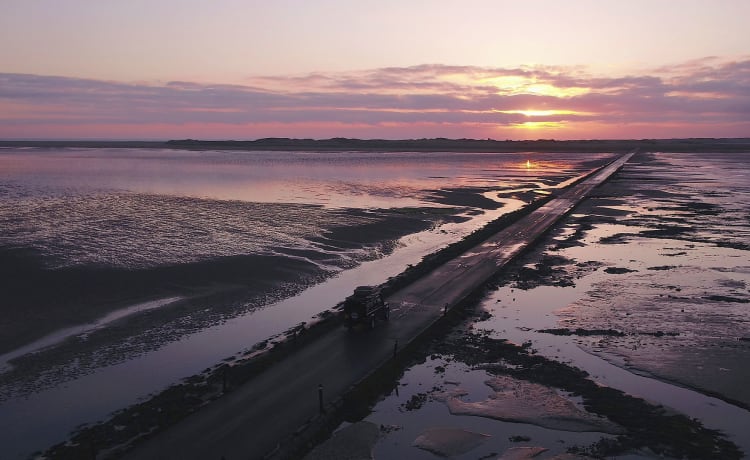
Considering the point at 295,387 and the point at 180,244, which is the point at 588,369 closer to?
the point at 295,387

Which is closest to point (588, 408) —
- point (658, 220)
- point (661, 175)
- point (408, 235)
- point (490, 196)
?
point (408, 235)

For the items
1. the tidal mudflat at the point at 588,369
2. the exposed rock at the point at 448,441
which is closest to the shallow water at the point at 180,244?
the tidal mudflat at the point at 588,369

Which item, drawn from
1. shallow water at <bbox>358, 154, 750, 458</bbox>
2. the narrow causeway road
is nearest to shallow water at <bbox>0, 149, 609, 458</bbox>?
the narrow causeway road

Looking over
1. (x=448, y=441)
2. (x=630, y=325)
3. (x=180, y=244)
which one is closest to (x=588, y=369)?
(x=630, y=325)

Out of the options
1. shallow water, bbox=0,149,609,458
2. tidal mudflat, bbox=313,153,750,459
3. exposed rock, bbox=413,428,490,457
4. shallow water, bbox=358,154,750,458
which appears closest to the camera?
exposed rock, bbox=413,428,490,457

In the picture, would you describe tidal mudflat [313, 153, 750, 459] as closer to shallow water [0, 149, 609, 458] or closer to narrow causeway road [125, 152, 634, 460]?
narrow causeway road [125, 152, 634, 460]

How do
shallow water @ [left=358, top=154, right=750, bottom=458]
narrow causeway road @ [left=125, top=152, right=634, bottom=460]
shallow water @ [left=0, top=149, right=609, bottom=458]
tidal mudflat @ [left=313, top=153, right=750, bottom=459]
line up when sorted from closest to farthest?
narrow causeway road @ [left=125, top=152, right=634, bottom=460] → tidal mudflat @ [left=313, top=153, right=750, bottom=459] → shallow water @ [left=358, top=154, right=750, bottom=458] → shallow water @ [left=0, top=149, right=609, bottom=458]
